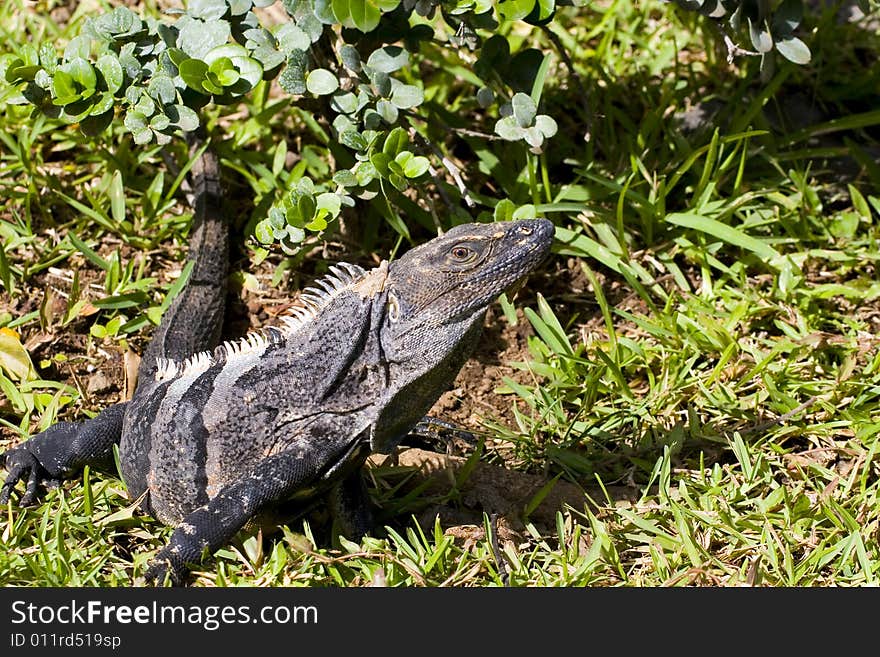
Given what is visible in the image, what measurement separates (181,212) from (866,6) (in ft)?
12.0

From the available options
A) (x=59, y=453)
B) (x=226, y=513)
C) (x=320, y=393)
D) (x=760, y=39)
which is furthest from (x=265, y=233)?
(x=760, y=39)

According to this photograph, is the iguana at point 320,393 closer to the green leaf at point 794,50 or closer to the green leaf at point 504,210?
the green leaf at point 504,210

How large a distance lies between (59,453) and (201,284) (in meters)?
1.20

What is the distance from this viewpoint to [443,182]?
6.17 meters

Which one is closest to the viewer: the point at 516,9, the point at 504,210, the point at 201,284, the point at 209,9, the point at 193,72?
the point at 193,72

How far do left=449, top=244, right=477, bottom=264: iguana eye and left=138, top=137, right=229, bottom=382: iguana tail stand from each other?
1.50 metres

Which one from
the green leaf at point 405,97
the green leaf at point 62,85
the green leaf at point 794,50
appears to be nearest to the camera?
the green leaf at point 62,85

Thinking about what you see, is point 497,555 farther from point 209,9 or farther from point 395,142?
point 209,9

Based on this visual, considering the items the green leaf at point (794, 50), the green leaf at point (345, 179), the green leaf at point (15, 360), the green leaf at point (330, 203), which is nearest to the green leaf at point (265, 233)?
the green leaf at point (330, 203)

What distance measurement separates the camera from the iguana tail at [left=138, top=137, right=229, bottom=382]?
5.31m

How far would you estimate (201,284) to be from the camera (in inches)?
223

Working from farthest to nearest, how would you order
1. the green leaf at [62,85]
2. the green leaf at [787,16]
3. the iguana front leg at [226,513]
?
the green leaf at [787,16] → the green leaf at [62,85] → the iguana front leg at [226,513]

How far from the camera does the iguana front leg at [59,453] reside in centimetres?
481

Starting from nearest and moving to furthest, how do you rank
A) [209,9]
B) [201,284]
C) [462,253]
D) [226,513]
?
[226,513] → [462,253] → [209,9] → [201,284]
